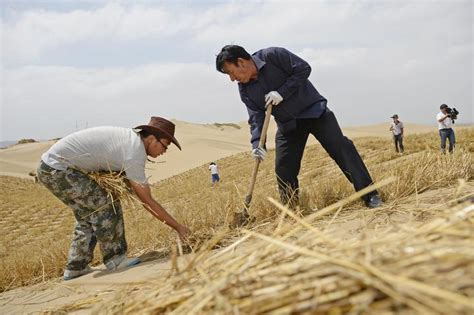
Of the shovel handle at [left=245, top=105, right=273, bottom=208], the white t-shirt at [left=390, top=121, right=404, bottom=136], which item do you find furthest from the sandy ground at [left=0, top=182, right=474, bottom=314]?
the white t-shirt at [left=390, top=121, right=404, bottom=136]

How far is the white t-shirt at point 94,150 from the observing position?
3.36 meters

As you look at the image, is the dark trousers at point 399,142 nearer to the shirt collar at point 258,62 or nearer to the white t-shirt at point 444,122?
the white t-shirt at point 444,122

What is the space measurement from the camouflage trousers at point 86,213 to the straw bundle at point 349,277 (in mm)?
2169

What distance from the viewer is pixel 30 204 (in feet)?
54.1

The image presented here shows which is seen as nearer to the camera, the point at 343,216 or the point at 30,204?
the point at 343,216

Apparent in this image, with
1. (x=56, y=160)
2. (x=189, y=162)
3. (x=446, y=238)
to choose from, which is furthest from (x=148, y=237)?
(x=189, y=162)

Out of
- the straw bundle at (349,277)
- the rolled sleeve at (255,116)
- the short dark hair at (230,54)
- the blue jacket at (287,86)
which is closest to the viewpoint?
the straw bundle at (349,277)

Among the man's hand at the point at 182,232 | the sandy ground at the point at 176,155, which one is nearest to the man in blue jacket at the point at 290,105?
the man's hand at the point at 182,232

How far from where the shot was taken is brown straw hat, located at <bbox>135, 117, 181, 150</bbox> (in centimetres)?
339

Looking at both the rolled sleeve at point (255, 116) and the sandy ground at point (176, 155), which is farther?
the sandy ground at point (176, 155)

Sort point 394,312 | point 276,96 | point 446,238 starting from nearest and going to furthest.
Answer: point 394,312 < point 446,238 < point 276,96

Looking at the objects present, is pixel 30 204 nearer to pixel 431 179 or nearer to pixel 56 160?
pixel 56 160

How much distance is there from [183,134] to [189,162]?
15.1 metres

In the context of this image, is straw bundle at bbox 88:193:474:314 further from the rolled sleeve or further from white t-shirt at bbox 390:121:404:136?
white t-shirt at bbox 390:121:404:136
